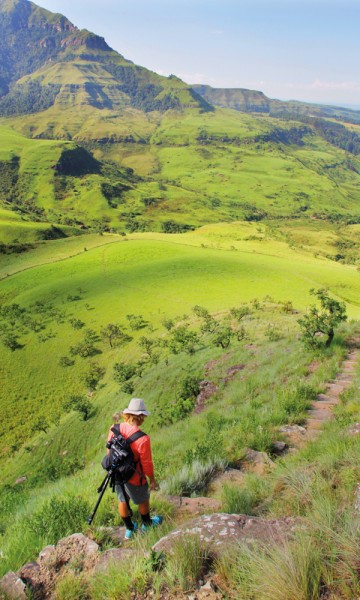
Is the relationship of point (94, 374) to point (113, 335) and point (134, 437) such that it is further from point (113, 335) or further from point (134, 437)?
point (134, 437)

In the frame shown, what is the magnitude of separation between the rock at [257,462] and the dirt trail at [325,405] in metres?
1.25

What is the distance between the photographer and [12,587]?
512 cm

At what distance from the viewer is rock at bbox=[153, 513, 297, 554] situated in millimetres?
4992

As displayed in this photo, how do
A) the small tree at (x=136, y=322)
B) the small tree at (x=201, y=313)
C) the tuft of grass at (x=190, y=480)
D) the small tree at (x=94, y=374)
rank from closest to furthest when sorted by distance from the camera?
1. the tuft of grass at (x=190, y=480)
2. the small tree at (x=94, y=374)
3. the small tree at (x=201, y=313)
4. the small tree at (x=136, y=322)

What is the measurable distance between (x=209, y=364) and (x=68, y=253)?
101853mm

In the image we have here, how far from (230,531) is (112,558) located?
183cm

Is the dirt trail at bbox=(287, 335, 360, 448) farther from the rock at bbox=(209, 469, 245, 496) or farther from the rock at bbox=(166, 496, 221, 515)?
the rock at bbox=(166, 496, 221, 515)

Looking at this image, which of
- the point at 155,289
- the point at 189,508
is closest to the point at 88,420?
the point at 189,508

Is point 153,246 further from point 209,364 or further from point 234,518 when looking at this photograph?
point 234,518

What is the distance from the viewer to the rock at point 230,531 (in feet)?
16.4

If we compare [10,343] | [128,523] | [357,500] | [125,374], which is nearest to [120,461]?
[128,523]

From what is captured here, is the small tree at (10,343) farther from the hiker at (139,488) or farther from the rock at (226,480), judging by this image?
the hiker at (139,488)

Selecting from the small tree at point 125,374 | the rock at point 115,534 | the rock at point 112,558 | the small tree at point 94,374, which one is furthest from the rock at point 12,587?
the small tree at point 94,374

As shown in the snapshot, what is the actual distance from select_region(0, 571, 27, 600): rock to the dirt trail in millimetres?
7418
